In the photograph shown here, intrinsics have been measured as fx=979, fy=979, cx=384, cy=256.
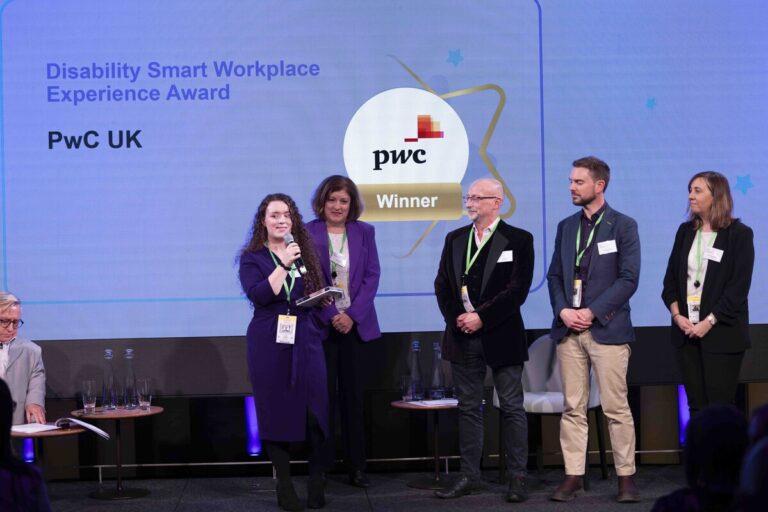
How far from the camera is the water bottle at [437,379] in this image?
5309mm

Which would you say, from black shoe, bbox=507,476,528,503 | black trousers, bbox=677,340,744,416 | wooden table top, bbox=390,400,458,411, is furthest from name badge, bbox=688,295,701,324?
wooden table top, bbox=390,400,458,411

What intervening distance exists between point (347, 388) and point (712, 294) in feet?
6.24

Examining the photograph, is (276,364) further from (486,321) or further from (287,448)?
(486,321)

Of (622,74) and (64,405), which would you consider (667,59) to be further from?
(64,405)

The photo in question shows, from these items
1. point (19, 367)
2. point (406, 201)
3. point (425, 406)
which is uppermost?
point (406, 201)

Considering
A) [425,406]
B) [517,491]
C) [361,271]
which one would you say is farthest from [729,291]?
[361,271]

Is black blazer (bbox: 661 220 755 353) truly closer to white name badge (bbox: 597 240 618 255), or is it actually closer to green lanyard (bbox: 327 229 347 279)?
white name badge (bbox: 597 240 618 255)

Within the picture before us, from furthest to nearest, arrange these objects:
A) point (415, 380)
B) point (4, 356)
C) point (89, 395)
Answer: point (415, 380)
point (89, 395)
point (4, 356)

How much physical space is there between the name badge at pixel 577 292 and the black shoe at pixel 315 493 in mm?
1515

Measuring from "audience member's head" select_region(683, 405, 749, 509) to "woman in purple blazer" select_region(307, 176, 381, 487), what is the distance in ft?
11.2

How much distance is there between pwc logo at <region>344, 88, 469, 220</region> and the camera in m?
5.73

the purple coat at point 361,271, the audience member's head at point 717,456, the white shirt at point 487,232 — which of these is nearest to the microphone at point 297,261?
the purple coat at point 361,271

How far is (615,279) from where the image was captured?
4738 mm

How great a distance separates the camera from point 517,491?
476 centimetres
